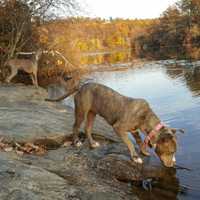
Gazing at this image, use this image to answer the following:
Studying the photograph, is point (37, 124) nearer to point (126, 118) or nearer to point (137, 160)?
point (126, 118)

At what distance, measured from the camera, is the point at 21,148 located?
8.54m

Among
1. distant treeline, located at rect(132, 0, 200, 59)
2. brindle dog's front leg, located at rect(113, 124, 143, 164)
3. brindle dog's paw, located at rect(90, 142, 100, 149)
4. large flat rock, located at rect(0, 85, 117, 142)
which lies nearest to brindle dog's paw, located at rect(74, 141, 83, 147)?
brindle dog's paw, located at rect(90, 142, 100, 149)

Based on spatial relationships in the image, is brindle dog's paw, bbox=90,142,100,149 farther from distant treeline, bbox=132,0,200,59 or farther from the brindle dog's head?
distant treeline, bbox=132,0,200,59

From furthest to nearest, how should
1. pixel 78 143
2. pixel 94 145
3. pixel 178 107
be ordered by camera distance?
pixel 178 107 < pixel 78 143 < pixel 94 145

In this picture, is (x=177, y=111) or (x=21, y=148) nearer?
(x=21, y=148)

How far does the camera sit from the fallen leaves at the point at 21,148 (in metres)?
8.36

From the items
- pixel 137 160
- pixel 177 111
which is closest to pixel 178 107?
pixel 177 111

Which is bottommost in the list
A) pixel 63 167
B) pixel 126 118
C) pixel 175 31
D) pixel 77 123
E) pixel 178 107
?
pixel 178 107

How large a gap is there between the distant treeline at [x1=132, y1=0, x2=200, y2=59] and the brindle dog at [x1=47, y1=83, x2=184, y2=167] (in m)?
58.1

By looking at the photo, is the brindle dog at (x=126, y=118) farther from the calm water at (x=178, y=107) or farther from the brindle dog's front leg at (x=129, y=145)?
the calm water at (x=178, y=107)

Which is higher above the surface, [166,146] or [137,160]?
[166,146]

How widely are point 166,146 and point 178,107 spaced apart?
881 cm

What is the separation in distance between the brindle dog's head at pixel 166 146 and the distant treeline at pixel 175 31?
59.2 metres

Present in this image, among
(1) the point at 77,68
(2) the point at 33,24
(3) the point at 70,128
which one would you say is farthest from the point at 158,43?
(3) the point at 70,128
